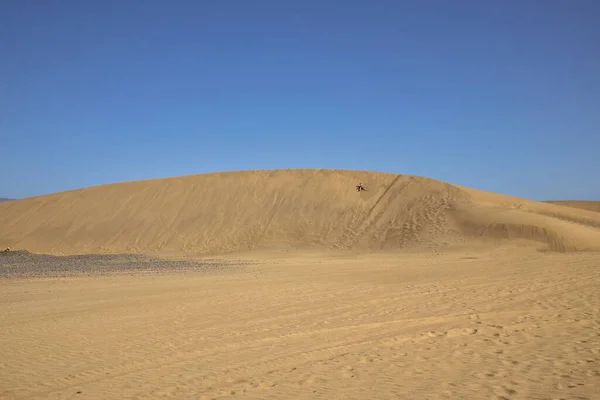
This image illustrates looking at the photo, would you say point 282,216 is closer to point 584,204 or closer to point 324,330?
point 324,330

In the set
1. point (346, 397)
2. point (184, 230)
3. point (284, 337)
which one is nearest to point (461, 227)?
point (184, 230)

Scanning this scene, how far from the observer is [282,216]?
39500mm

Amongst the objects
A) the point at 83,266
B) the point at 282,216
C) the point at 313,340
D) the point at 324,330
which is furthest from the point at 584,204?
the point at 313,340

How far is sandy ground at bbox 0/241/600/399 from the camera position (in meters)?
6.07

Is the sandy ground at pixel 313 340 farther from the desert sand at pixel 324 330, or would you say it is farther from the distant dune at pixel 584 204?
the distant dune at pixel 584 204

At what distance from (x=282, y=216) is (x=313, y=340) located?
31.2 meters

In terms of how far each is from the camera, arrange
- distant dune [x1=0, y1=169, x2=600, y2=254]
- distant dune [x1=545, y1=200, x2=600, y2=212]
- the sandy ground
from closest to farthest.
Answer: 1. the sandy ground
2. distant dune [x1=0, y1=169, x2=600, y2=254]
3. distant dune [x1=545, y1=200, x2=600, y2=212]

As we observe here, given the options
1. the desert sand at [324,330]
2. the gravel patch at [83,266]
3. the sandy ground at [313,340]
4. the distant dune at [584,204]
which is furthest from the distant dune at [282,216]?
the distant dune at [584,204]

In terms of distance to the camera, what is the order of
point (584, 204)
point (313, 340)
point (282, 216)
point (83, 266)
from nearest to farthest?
point (313, 340), point (83, 266), point (282, 216), point (584, 204)

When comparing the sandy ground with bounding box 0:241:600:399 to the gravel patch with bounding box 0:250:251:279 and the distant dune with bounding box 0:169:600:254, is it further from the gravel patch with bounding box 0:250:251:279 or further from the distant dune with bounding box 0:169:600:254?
the distant dune with bounding box 0:169:600:254

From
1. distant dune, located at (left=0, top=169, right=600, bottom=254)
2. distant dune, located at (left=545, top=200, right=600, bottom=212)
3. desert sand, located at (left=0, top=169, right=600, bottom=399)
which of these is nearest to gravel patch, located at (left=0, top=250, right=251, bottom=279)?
desert sand, located at (left=0, top=169, right=600, bottom=399)

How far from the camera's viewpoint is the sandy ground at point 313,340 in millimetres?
6070

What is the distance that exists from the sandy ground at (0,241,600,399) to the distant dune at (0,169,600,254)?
52.5 feet

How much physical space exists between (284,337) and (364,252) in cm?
2348
